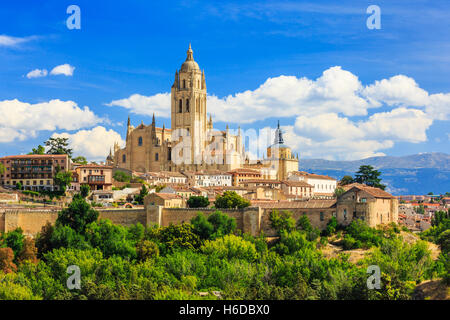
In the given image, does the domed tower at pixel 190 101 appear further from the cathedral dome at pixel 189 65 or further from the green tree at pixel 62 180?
the green tree at pixel 62 180

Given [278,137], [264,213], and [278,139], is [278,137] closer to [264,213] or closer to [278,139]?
[278,139]

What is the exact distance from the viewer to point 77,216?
56.6 m

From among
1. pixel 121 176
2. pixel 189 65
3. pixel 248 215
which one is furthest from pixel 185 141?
pixel 248 215

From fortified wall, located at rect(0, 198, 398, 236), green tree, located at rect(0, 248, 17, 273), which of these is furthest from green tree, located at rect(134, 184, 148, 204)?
green tree, located at rect(0, 248, 17, 273)

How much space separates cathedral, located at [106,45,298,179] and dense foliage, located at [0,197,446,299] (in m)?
56.4

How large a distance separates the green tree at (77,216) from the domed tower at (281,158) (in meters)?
59.7

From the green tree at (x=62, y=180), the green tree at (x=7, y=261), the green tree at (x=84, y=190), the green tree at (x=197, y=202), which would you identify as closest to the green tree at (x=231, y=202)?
the green tree at (x=197, y=202)

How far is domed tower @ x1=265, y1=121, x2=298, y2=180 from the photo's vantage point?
115m

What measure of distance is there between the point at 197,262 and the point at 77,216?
14248mm

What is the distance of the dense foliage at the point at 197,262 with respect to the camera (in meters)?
39.8

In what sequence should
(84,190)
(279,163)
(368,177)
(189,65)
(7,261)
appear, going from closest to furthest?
(7,261), (84,190), (368,177), (279,163), (189,65)

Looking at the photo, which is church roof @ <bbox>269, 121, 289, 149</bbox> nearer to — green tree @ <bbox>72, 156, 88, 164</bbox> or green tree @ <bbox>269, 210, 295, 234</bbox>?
green tree @ <bbox>72, 156, 88, 164</bbox>
